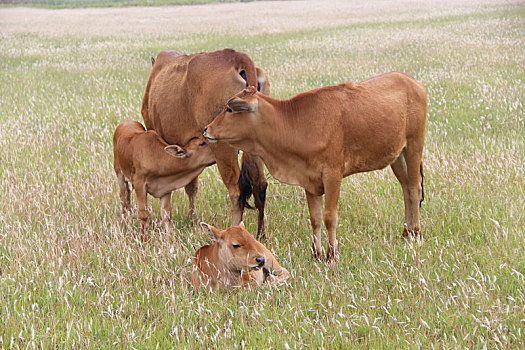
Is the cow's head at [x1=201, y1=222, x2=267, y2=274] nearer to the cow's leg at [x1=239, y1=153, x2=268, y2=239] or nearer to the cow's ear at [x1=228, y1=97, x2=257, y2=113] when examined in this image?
the cow's ear at [x1=228, y1=97, x2=257, y2=113]

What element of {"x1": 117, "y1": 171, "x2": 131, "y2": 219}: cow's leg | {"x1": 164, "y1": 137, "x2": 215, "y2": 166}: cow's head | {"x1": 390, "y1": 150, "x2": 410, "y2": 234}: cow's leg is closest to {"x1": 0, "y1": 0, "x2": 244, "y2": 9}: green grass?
{"x1": 117, "y1": 171, "x2": 131, "y2": 219}: cow's leg

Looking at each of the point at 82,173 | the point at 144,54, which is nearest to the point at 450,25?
the point at 144,54

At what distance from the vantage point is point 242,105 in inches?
200

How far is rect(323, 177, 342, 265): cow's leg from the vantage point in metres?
Answer: 5.20

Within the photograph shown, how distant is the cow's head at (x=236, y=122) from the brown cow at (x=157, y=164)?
1026mm

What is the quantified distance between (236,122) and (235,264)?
1.21 m

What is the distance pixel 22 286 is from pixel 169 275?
48.6 inches

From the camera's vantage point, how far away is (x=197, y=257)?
545 centimetres

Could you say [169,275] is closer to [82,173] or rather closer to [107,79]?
[82,173]

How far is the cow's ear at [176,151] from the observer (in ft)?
19.9

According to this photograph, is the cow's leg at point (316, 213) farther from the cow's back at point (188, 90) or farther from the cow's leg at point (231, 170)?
the cow's back at point (188, 90)

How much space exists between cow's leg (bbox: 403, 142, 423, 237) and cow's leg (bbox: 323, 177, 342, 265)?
2.95 ft

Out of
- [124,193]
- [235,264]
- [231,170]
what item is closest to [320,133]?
[235,264]

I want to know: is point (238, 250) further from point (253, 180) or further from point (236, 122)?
point (253, 180)
